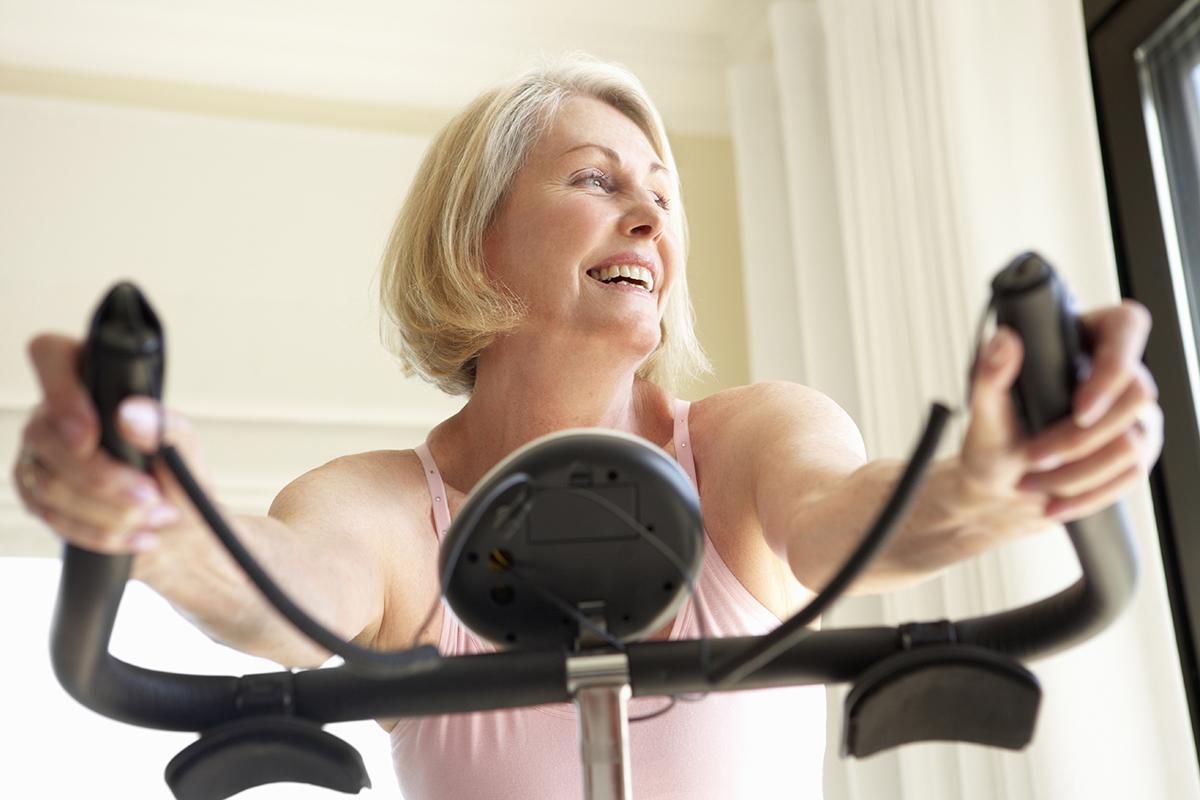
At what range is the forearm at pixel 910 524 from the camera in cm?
75

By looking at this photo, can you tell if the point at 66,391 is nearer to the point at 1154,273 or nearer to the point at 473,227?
the point at 473,227

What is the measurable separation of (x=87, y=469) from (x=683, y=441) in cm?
94

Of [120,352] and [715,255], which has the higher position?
[715,255]

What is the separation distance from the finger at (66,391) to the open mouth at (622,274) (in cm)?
98

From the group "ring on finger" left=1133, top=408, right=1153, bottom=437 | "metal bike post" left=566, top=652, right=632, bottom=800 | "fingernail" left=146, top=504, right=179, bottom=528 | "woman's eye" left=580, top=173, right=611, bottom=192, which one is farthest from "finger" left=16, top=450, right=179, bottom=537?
"woman's eye" left=580, top=173, right=611, bottom=192

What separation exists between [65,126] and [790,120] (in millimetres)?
1828

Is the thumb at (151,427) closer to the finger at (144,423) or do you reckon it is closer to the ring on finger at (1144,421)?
the finger at (144,423)

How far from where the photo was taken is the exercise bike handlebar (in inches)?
29.5

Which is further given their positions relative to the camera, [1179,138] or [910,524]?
[1179,138]

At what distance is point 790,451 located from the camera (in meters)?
1.25

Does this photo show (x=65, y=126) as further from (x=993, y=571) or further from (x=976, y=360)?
(x=976, y=360)

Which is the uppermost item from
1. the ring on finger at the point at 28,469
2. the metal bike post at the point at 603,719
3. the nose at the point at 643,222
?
the nose at the point at 643,222

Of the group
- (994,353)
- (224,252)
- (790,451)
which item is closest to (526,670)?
(994,353)

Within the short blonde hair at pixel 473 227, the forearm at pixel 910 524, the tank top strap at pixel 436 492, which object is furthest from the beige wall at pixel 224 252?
the forearm at pixel 910 524
